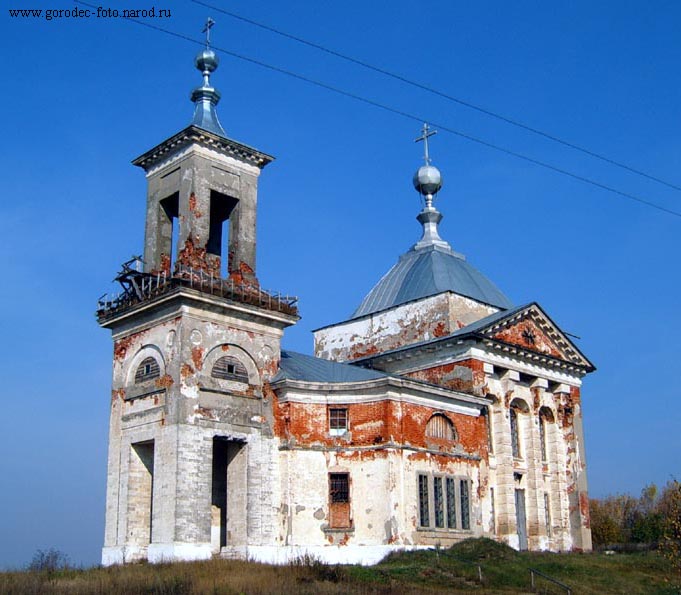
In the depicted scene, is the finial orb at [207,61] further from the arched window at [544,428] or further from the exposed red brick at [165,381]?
the arched window at [544,428]

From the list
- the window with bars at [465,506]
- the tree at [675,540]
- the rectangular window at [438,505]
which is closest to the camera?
the tree at [675,540]

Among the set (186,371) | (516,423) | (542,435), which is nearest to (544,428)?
(542,435)

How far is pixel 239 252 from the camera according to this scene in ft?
98.0

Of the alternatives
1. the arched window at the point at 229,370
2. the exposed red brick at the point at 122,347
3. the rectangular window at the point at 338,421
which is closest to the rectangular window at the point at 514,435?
the rectangular window at the point at 338,421

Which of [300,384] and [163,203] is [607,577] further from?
[163,203]

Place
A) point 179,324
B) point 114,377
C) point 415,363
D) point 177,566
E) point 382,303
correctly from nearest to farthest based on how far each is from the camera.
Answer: point 177,566
point 179,324
point 114,377
point 415,363
point 382,303

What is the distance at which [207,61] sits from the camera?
32.2 m

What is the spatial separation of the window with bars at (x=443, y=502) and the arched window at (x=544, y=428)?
7704 millimetres

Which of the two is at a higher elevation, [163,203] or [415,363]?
[163,203]

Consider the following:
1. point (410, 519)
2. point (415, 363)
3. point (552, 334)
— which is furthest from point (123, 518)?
point (552, 334)

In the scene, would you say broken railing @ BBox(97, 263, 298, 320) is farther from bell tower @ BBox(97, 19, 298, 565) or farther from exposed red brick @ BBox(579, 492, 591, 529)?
exposed red brick @ BBox(579, 492, 591, 529)

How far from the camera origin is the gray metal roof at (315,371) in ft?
97.3

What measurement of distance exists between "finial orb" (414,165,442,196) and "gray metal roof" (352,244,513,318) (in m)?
3.85

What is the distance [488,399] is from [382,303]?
8.49 metres
